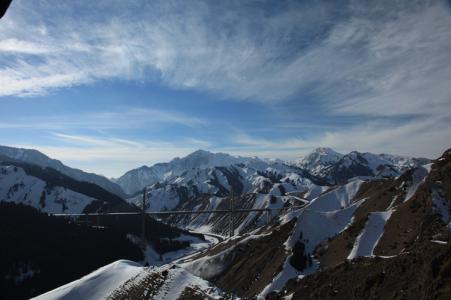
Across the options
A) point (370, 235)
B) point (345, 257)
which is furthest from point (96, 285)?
point (370, 235)

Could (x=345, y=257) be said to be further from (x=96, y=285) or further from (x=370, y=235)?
(x=96, y=285)

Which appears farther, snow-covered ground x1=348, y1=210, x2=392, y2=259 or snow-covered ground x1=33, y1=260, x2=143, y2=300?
snow-covered ground x1=348, y1=210, x2=392, y2=259

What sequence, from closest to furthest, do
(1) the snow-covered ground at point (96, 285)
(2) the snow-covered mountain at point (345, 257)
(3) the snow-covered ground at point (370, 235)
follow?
1. (2) the snow-covered mountain at point (345, 257)
2. (1) the snow-covered ground at point (96, 285)
3. (3) the snow-covered ground at point (370, 235)

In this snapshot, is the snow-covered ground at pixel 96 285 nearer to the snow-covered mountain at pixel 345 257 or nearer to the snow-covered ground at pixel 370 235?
the snow-covered mountain at pixel 345 257

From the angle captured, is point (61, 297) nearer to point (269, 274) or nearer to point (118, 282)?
point (118, 282)

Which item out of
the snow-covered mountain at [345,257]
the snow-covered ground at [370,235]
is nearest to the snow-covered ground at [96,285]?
the snow-covered mountain at [345,257]

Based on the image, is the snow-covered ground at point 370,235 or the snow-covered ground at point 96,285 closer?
the snow-covered ground at point 96,285

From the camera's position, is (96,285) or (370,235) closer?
(96,285)

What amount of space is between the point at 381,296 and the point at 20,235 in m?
195

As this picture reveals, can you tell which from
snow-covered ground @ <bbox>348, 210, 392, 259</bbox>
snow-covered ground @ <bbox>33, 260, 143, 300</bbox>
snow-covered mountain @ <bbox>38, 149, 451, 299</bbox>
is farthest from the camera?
snow-covered ground @ <bbox>348, 210, 392, 259</bbox>

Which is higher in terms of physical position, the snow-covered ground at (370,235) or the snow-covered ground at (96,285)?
the snow-covered ground at (370,235)

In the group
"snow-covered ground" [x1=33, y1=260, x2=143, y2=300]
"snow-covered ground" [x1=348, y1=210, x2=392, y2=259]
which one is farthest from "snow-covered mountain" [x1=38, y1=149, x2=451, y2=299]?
"snow-covered ground" [x1=33, y1=260, x2=143, y2=300]

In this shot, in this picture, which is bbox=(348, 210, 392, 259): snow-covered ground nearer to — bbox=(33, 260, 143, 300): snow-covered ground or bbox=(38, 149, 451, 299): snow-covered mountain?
bbox=(38, 149, 451, 299): snow-covered mountain

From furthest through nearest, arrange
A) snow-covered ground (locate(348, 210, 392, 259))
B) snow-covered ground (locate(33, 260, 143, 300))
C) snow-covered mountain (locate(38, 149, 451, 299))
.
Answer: snow-covered ground (locate(348, 210, 392, 259)) → snow-covered ground (locate(33, 260, 143, 300)) → snow-covered mountain (locate(38, 149, 451, 299))
